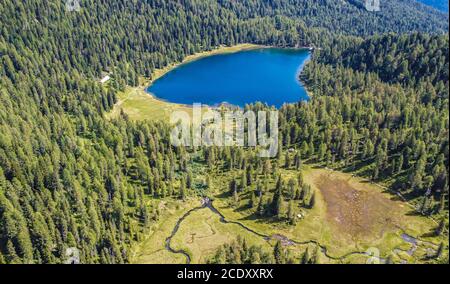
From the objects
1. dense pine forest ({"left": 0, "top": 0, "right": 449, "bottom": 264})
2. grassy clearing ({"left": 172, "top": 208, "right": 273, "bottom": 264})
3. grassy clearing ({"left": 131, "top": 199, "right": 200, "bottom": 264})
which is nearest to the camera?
dense pine forest ({"left": 0, "top": 0, "right": 449, "bottom": 264})

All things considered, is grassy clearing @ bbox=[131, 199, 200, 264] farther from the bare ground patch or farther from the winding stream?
the bare ground patch

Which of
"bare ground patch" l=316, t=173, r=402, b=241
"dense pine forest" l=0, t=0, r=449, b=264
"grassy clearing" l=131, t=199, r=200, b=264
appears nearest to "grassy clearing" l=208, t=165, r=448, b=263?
"bare ground patch" l=316, t=173, r=402, b=241

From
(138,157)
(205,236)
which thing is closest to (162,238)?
(205,236)

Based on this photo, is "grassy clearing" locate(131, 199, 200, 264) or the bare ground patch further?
the bare ground patch

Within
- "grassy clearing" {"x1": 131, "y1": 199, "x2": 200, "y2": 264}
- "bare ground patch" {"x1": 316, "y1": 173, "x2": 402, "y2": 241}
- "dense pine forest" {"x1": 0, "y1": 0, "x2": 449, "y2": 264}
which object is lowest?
"grassy clearing" {"x1": 131, "y1": 199, "x2": 200, "y2": 264}

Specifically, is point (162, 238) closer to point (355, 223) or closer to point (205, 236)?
point (205, 236)

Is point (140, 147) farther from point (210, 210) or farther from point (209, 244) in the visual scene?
point (209, 244)

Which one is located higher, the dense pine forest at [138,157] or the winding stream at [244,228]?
the dense pine forest at [138,157]

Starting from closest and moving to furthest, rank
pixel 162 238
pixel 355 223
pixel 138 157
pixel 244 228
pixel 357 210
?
1. pixel 162 238
2. pixel 244 228
3. pixel 355 223
4. pixel 357 210
5. pixel 138 157

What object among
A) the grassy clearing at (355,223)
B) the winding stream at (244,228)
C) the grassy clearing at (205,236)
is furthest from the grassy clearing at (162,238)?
the grassy clearing at (355,223)

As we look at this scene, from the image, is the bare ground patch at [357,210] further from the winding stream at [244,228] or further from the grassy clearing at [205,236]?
the grassy clearing at [205,236]

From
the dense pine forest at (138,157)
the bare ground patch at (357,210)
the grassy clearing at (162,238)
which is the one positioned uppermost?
the dense pine forest at (138,157)
